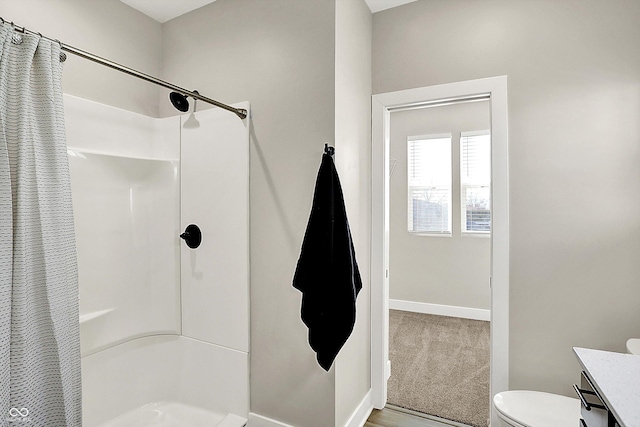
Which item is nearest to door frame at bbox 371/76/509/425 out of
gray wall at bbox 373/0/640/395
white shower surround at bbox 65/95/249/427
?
gray wall at bbox 373/0/640/395

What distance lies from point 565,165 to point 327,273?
142cm

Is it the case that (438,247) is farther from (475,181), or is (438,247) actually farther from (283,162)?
(283,162)

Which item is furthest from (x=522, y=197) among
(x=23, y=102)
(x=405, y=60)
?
(x=23, y=102)

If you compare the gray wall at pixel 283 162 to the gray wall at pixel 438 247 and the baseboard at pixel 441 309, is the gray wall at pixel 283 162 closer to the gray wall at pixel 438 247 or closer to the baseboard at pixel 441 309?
the gray wall at pixel 438 247

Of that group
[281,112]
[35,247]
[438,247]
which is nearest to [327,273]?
[281,112]

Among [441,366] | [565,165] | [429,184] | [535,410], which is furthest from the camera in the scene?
[429,184]

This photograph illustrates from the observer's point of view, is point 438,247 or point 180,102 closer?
point 180,102

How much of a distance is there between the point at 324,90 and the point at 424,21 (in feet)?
3.03

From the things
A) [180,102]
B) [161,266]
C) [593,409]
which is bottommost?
[593,409]

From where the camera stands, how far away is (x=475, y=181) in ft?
13.5

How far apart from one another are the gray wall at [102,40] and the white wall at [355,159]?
4.59 ft

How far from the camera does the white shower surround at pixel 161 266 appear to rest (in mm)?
1878

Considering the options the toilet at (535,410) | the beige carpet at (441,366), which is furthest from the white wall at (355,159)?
the toilet at (535,410)

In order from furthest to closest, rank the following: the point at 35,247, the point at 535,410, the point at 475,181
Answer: the point at 475,181, the point at 535,410, the point at 35,247
